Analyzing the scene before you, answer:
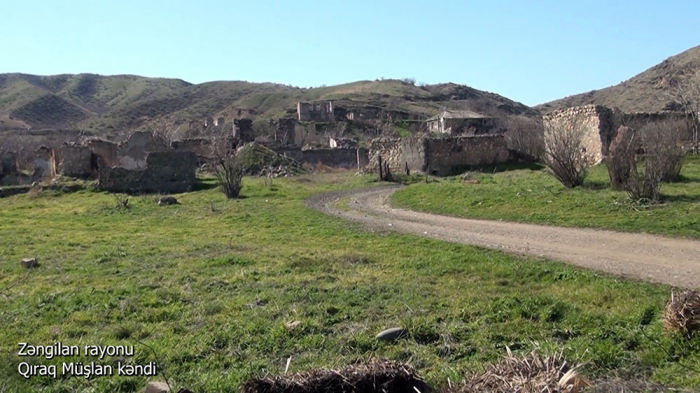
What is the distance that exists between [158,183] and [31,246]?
1250 centimetres

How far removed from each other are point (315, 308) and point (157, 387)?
2.27 m

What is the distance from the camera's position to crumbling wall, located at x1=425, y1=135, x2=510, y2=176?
24859mm

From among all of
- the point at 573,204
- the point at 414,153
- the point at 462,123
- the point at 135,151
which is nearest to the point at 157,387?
→ the point at 573,204

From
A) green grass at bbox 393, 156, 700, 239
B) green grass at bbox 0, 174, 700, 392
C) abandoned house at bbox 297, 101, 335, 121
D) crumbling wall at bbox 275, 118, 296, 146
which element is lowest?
green grass at bbox 0, 174, 700, 392

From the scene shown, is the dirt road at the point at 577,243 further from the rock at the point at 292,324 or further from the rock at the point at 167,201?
the rock at the point at 167,201

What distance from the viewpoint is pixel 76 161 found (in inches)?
1017

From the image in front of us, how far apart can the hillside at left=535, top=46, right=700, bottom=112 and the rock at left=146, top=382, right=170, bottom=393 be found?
4924 centimetres

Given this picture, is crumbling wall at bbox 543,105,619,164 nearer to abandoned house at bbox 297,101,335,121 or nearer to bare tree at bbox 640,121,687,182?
bare tree at bbox 640,121,687,182

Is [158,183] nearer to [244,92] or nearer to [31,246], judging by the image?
[31,246]

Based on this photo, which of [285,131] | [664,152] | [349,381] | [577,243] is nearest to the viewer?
[349,381]

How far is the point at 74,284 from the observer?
7430mm

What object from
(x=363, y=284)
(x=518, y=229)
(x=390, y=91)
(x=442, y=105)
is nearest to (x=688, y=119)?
(x=518, y=229)

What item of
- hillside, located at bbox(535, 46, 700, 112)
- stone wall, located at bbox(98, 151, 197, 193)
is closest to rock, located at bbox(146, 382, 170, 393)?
stone wall, located at bbox(98, 151, 197, 193)

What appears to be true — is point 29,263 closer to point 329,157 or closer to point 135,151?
point 135,151
